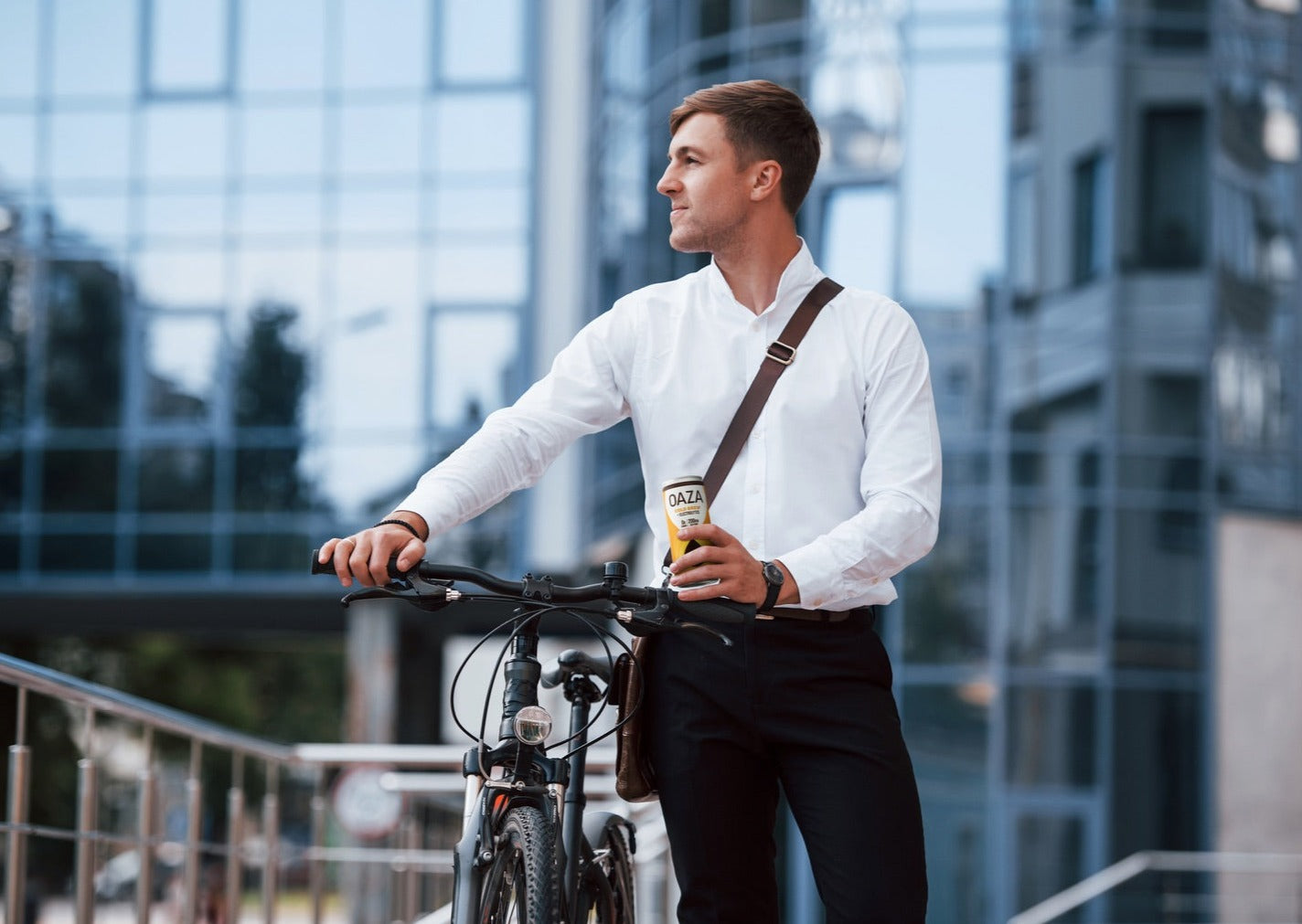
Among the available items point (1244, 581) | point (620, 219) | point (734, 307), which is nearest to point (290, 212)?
point (620, 219)

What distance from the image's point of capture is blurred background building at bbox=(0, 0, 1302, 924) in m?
17.7

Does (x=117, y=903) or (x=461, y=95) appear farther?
(x=117, y=903)

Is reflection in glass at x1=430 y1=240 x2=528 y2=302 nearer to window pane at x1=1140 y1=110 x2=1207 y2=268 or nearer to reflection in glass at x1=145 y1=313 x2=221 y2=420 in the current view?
reflection in glass at x1=145 y1=313 x2=221 y2=420

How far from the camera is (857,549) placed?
10.5 ft

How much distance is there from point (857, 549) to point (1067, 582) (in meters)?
15.0

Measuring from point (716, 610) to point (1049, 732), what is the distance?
594 inches

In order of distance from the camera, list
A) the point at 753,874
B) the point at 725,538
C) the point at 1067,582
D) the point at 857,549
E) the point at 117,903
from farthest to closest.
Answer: the point at 117,903
the point at 1067,582
the point at 753,874
the point at 857,549
the point at 725,538

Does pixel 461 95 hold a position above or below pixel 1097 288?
above

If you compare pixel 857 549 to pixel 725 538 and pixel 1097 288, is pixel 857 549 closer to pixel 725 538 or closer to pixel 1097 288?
pixel 725 538

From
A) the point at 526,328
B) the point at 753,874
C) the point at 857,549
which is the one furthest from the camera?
the point at 526,328

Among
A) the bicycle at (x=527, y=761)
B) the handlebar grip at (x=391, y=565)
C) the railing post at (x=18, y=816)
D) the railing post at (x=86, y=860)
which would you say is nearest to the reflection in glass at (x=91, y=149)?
the railing post at (x=86, y=860)

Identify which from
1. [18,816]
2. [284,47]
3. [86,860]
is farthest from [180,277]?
[18,816]


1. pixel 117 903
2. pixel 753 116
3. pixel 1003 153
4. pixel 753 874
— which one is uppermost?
pixel 1003 153

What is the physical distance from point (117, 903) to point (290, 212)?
1302 centimetres
